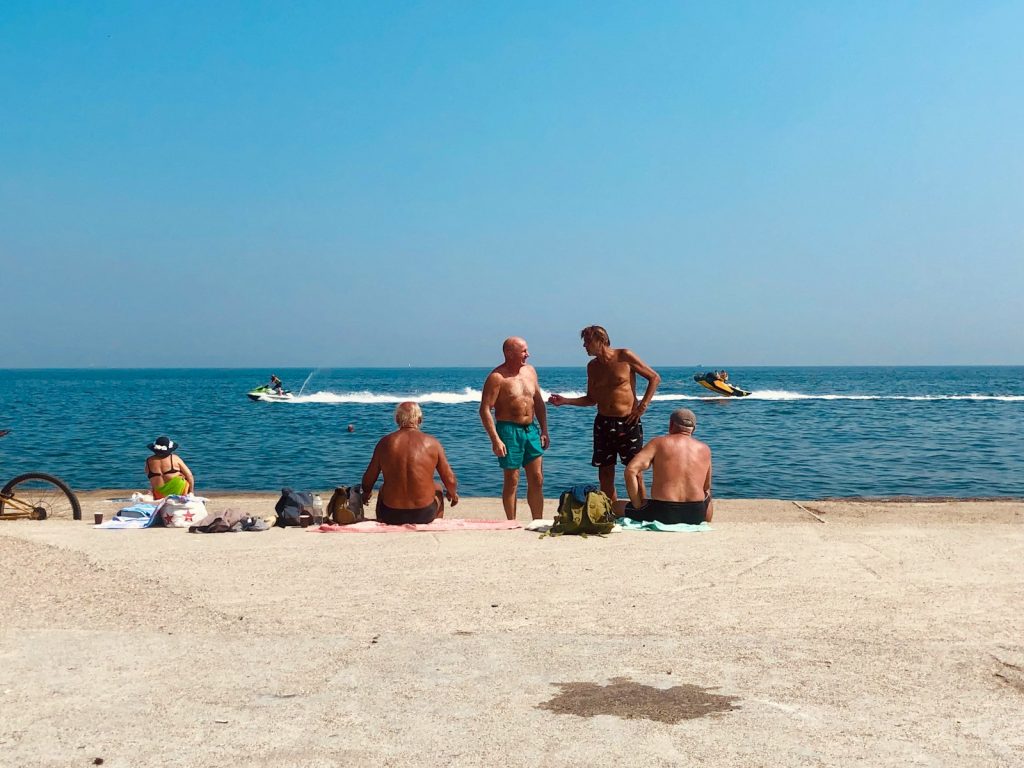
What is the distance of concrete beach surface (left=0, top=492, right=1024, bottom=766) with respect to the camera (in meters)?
3.21

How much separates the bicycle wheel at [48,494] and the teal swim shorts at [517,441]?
15.3 ft

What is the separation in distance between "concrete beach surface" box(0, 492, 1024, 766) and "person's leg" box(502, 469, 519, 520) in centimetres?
116

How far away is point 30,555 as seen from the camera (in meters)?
6.10

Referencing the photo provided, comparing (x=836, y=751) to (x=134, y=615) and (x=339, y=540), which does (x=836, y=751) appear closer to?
(x=134, y=615)

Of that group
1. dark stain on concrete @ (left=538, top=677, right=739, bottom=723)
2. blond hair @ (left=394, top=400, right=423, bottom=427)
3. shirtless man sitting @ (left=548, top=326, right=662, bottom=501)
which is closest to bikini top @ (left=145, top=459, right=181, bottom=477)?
blond hair @ (left=394, top=400, right=423, bottom=427)

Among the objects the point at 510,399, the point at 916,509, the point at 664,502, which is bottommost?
the point at 916,509

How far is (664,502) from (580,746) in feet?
14.4

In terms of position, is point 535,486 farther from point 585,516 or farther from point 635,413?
point 585,516

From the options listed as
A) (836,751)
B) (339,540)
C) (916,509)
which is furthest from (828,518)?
(836,751)

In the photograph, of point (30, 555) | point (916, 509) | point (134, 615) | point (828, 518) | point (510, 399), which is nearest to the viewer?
point (134, 615)

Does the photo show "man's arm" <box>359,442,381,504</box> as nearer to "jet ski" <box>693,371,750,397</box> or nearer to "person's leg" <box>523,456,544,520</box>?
"person's leg" <box>523,456,544,520</box>

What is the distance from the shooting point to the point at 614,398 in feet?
26.3

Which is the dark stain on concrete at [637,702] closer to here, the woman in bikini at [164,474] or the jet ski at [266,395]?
the woman in bikini at [164,474]

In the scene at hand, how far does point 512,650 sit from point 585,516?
2.86 m
